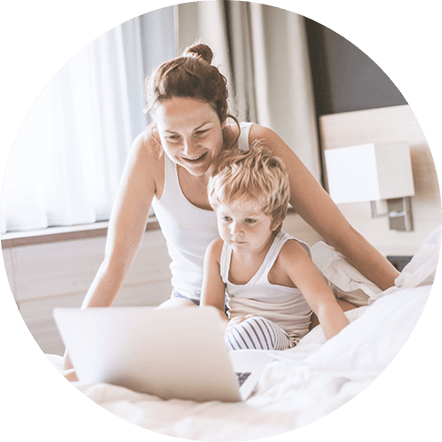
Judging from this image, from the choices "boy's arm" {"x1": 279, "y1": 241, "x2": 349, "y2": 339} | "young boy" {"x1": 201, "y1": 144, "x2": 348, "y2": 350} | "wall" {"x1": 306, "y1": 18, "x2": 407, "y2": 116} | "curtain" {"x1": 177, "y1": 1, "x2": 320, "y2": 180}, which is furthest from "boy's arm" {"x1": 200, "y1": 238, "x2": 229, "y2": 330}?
"wall" {"x1": 306, "y1": 18, "x2": 407, "y2": 116}

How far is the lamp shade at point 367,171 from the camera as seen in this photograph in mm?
919

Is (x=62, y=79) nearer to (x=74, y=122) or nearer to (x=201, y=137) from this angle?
(x=74, y=122)

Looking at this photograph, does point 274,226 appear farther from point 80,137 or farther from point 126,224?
point 80,137

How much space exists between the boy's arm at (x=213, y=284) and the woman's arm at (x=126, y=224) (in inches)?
5.1

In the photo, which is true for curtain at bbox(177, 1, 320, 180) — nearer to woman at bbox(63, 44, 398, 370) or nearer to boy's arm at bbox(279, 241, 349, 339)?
woman at bbox(63, 44, 398, 370)

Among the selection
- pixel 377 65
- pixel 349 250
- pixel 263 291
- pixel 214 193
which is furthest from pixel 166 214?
pixel 377 65

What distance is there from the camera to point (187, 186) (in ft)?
2.93

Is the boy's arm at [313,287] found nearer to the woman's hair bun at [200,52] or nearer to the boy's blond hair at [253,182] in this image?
the boy's blond hair at [253,182]

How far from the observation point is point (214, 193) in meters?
0.85

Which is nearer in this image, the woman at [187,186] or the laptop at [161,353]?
the laptop at [161,353]

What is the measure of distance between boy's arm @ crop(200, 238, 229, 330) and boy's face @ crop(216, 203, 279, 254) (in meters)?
0.04

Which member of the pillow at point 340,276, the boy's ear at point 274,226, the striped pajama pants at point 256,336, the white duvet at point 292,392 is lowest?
the white duvet at point 292,392

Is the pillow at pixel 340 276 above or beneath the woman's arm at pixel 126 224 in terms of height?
beneath

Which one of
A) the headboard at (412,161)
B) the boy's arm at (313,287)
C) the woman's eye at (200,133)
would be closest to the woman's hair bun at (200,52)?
the woman's eye at (200,133)
